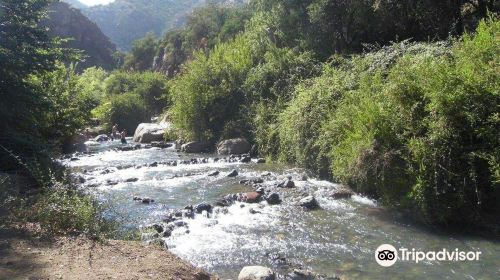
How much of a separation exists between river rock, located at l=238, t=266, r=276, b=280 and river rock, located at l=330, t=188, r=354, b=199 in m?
5.39

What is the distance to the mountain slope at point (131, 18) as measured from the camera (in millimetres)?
135000

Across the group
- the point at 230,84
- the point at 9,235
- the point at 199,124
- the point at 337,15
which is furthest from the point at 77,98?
the point at 9,235

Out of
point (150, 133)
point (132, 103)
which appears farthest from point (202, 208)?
point (132, 103)

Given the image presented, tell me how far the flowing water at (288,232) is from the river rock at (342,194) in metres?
0.18

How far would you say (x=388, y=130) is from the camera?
10531 mm

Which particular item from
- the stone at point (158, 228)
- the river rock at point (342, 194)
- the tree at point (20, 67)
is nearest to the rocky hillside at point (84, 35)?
the tree at point (20, 67)

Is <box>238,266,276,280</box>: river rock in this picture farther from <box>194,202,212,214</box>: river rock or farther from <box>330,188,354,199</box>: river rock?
<box>330,188,354,199</box>: river rock

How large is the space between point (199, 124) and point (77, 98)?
6240mm

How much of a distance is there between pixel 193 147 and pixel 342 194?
11.5 metres

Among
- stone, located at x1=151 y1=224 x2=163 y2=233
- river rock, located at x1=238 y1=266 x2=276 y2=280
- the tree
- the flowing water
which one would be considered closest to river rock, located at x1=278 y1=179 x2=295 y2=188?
the flowing water

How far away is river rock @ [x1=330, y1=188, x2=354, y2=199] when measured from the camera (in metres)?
12.3

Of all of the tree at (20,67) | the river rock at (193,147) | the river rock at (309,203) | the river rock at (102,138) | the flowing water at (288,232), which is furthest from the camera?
the river rock at (102,138)

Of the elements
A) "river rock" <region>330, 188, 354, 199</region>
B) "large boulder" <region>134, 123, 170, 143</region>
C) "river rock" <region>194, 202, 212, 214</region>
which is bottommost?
"river rock" <region>194, 202, 212, 214</region>

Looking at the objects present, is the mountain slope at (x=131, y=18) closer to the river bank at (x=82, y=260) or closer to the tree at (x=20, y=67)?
the tree at (x=20, y=67)
